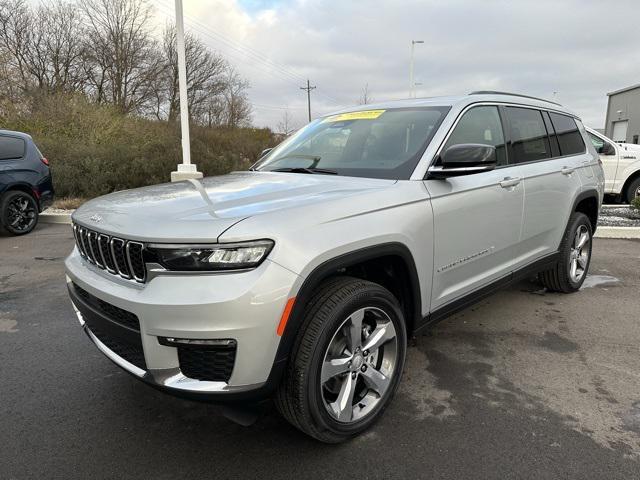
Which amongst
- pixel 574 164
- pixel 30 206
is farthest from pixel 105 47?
pixel 574 164

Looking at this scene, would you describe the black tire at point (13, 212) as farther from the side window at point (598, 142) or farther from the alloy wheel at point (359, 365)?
the side window at point (598, 142)

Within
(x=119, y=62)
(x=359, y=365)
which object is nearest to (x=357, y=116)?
(x=359, y=365)

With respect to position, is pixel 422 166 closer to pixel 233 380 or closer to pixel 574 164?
pixel 233 380

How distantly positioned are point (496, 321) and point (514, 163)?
135 centimetres

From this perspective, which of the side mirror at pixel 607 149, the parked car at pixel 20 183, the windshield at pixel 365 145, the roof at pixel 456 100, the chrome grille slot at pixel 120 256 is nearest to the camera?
the chrome grille slot at pixel 120 256

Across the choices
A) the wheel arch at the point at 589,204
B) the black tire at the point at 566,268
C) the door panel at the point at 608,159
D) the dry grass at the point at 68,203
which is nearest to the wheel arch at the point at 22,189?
the dry grass at the point at 68,203

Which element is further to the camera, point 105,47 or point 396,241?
point 105,47

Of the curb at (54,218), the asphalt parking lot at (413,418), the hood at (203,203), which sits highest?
the hood at (203,203)

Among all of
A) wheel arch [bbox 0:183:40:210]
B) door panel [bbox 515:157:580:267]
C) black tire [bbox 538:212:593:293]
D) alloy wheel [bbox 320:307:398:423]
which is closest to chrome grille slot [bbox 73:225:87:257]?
alloy wheel [bbox 320:307:398:423]

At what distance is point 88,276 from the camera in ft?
7.85

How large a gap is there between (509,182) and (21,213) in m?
8.20

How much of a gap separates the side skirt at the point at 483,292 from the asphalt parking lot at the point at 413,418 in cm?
43

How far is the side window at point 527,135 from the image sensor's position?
3.65 meters

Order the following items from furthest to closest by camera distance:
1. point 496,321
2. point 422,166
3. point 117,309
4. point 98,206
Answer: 1. point 496,321
2. point 422,166
3. point 98,206
4. point 117,309
